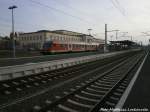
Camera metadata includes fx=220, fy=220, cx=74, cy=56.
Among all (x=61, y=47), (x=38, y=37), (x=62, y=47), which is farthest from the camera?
(x=38, y=37)

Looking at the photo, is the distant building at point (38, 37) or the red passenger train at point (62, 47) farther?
the distant building at point (38, 37)

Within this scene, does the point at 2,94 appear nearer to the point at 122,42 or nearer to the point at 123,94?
the point at 123,94

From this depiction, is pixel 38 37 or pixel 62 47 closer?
pixel 62 47

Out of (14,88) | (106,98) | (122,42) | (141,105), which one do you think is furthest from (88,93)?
(122,42)

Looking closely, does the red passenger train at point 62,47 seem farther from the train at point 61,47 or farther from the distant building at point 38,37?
the distant building at point 38,37

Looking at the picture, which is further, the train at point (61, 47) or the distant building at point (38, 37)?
the distant building at point (38, 37)

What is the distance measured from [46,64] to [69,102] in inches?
437

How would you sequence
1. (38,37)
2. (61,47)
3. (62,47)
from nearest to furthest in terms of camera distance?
(61,47) → (62,47) → (38,37)

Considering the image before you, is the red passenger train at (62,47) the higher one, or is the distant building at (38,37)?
the distant building at (38,37)

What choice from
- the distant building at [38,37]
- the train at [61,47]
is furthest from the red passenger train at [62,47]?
the distant building at [38,37]

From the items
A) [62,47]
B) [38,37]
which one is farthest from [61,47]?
[38,37]

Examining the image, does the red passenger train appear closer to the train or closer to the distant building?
the train

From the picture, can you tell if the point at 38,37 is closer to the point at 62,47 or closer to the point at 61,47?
the point at 62,47

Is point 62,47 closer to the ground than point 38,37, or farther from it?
closer to the ground
